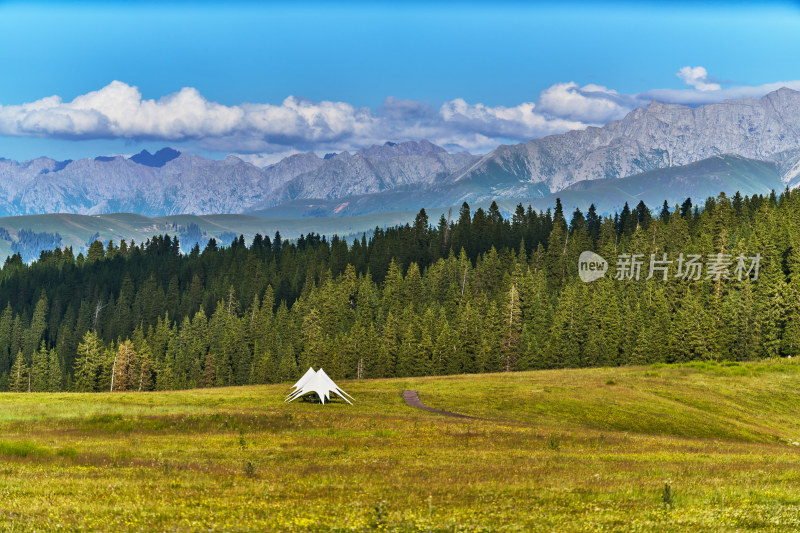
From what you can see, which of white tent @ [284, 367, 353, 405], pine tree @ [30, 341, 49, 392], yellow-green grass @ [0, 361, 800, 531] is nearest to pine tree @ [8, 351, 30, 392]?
pine tree @ [30, 341, 49, 392]

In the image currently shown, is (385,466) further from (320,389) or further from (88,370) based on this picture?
(88,370)

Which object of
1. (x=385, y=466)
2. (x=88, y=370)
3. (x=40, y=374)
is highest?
(x=385, y=466)

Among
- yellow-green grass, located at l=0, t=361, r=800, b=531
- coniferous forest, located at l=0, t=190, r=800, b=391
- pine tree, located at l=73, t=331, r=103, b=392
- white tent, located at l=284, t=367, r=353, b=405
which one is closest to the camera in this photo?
yellow-green grass, located at l=0, t=361, r=800, b=531

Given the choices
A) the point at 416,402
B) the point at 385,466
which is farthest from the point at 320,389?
the point at 385,466

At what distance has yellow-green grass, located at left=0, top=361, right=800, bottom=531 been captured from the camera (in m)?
19.0

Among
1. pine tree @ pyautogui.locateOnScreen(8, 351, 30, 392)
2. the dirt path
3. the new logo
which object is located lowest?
pine tree @ pyautogui.locateOnScreen(8, 351, 30, 392)

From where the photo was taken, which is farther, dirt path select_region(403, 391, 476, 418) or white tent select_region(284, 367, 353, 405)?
white tent select_region(284, 367, 353, 405)

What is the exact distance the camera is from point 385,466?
97.2 feet

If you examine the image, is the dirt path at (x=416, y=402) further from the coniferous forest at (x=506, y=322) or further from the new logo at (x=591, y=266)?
the new logo at (x=591, y=266)

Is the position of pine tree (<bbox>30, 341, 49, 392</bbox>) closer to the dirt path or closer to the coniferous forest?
the coniferous forest

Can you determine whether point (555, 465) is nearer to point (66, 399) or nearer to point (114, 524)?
point (114, 524)

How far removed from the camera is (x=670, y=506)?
2078cm

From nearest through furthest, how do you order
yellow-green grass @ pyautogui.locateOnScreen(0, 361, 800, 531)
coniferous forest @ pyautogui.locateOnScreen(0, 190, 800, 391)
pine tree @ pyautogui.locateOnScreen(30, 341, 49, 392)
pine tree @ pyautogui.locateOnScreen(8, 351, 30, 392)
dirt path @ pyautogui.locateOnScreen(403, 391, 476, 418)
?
yellow-green grass @ pyautogui.locateOnScreen(0, 361, 800, 531) < dirt path @ pyautogui.locateOnScreen(403, 391, 476, 418) < coniferous forest @ pyautogui.locateOnScreen(0, 190, 800, 391) < pine tree @ pyautogui.locateOnScreen(8, 351, 30, 392) < pine tree @ pyautogui.locateOnScreen(30, 341, 49, 392)

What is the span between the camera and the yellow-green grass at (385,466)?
19.0m
